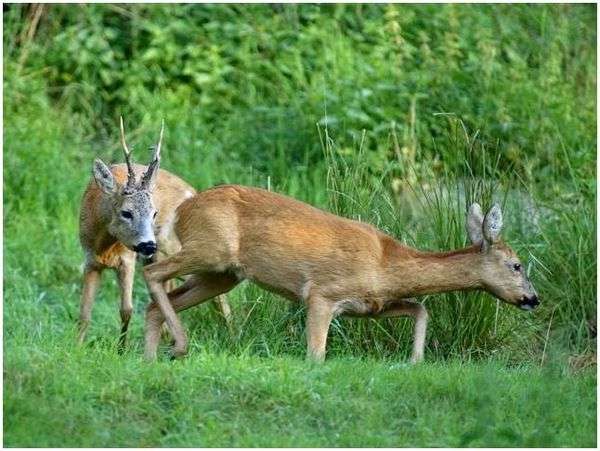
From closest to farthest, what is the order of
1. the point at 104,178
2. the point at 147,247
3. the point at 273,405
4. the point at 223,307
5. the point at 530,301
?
the point at 273,405 → the point at 530,301 → the point at 147,247 → the point at 104,178 → the point at 223,307

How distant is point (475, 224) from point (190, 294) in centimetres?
184

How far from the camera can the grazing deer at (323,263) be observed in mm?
9508

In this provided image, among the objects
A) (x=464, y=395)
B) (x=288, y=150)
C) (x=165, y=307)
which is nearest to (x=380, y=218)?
(x=165, y=307)

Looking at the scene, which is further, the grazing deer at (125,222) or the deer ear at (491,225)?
the grazing deer at (125,222)

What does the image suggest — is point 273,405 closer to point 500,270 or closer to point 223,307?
point 500,270

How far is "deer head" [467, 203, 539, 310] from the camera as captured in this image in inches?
377

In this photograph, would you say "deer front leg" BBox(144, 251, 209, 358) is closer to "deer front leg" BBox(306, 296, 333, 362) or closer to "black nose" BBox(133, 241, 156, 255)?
"black nose" BBox(133, 241, 156, 255)

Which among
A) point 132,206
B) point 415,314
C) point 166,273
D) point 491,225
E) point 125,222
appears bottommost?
point 415,314

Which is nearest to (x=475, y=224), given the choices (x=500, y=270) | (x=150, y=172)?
(x=500, y=270)

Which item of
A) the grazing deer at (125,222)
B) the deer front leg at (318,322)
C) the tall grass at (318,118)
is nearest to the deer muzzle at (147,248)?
the grazing deer at (125,222)

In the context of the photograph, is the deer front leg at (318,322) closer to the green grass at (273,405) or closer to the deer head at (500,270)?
the green grass at (273,405)

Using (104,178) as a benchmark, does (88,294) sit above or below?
below

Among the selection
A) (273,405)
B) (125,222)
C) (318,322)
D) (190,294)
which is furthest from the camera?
(125,222)

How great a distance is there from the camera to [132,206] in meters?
10.2
